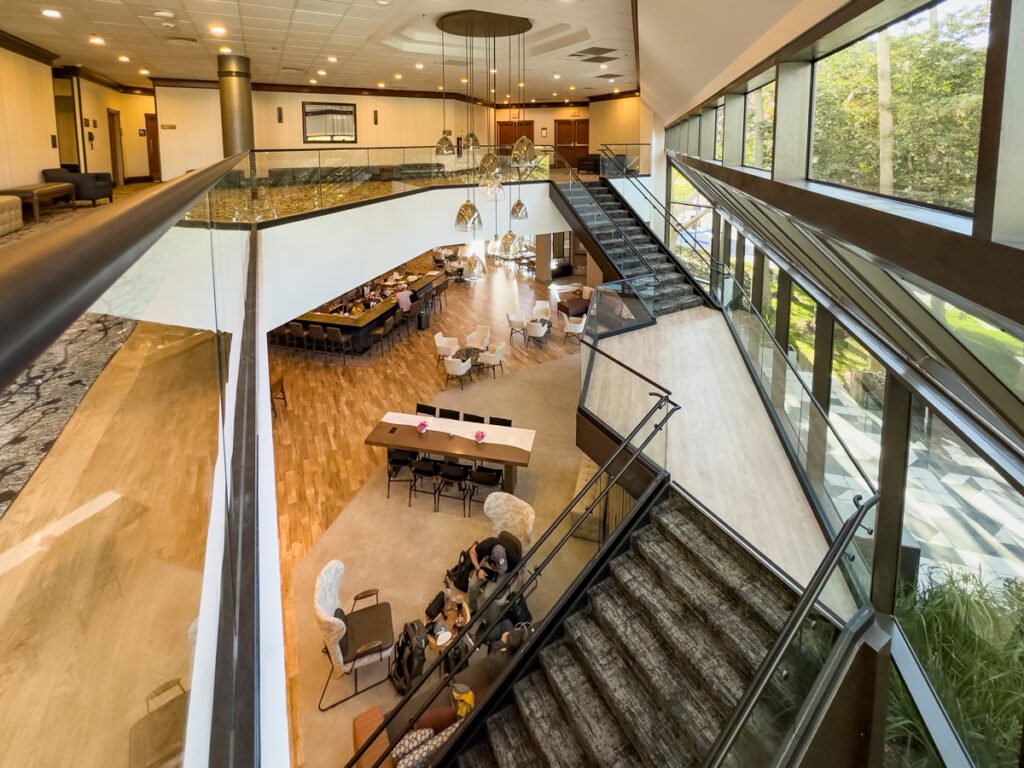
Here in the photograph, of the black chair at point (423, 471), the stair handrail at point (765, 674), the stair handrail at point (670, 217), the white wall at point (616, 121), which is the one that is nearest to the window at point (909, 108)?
the stair handrail at point (765, 674)

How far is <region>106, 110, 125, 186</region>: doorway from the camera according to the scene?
16.4m

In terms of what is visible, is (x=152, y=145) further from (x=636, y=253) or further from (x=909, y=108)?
(x=909, y=108)

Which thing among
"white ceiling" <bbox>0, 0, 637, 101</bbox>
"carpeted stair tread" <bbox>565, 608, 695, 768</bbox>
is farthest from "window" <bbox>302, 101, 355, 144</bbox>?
"carpeted stair tread" <bbox>565, 608, 695, 768</bbox>

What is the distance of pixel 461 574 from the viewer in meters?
6.95

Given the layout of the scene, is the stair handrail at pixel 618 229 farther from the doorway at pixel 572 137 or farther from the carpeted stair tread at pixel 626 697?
the doorway at pixel 572 137

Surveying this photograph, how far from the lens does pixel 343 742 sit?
17.8 ft

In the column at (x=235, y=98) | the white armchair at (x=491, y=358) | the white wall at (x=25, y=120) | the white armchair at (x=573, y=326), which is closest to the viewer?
the white wall at (x=25, y=120)

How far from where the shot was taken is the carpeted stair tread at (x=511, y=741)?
5086 mm

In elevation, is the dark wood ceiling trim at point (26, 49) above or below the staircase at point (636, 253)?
above

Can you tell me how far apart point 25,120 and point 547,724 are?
11407 millimetres

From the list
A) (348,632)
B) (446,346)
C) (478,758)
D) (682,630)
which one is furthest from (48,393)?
(446,346)

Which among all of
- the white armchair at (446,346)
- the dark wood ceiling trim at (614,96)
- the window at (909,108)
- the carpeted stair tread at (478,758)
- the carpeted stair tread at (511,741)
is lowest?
the carpeted stair tread at (478,758)

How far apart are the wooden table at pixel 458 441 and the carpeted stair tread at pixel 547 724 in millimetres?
3301

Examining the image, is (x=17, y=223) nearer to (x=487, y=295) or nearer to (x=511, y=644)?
(x=511, y=644)
